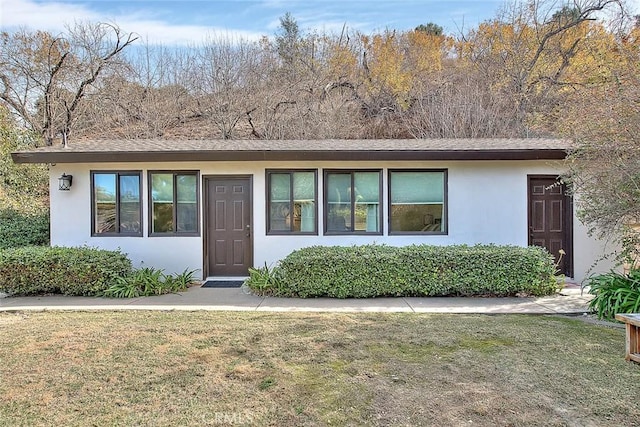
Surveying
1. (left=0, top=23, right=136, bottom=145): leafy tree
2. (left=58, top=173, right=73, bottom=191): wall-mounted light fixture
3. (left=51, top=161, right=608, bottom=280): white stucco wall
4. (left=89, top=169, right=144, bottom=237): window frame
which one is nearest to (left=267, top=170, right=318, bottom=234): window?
(left=51, top=161, right=608, bottom=280): white stucco wall

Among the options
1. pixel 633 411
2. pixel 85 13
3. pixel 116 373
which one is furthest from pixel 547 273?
pixel 85 13

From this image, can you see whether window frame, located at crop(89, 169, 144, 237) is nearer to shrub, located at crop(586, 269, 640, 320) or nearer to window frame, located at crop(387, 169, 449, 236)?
window frame, located at crop(387, 169, 449, 236)

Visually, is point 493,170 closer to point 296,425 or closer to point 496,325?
point 496,325

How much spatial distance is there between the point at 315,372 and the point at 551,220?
681 centimetres

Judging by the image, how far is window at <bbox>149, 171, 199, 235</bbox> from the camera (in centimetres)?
838

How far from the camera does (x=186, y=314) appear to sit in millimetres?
5840

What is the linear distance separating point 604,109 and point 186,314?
6.25 m

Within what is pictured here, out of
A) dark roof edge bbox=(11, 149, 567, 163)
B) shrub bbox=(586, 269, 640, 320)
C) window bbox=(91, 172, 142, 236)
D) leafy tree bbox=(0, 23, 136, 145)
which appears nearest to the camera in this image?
shrub bbox=(586, 269, 640, 320)

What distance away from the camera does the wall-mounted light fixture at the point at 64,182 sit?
809cm

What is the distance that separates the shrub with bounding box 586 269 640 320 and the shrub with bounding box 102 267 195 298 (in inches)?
260

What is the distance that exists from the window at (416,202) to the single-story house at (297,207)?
0.07 feet

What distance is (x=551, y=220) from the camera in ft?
27.5

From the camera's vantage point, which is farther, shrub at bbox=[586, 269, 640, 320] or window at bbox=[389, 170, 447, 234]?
window at bbox=[389, 170, 447, 234]

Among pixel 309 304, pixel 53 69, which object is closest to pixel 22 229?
pixel 309 304
